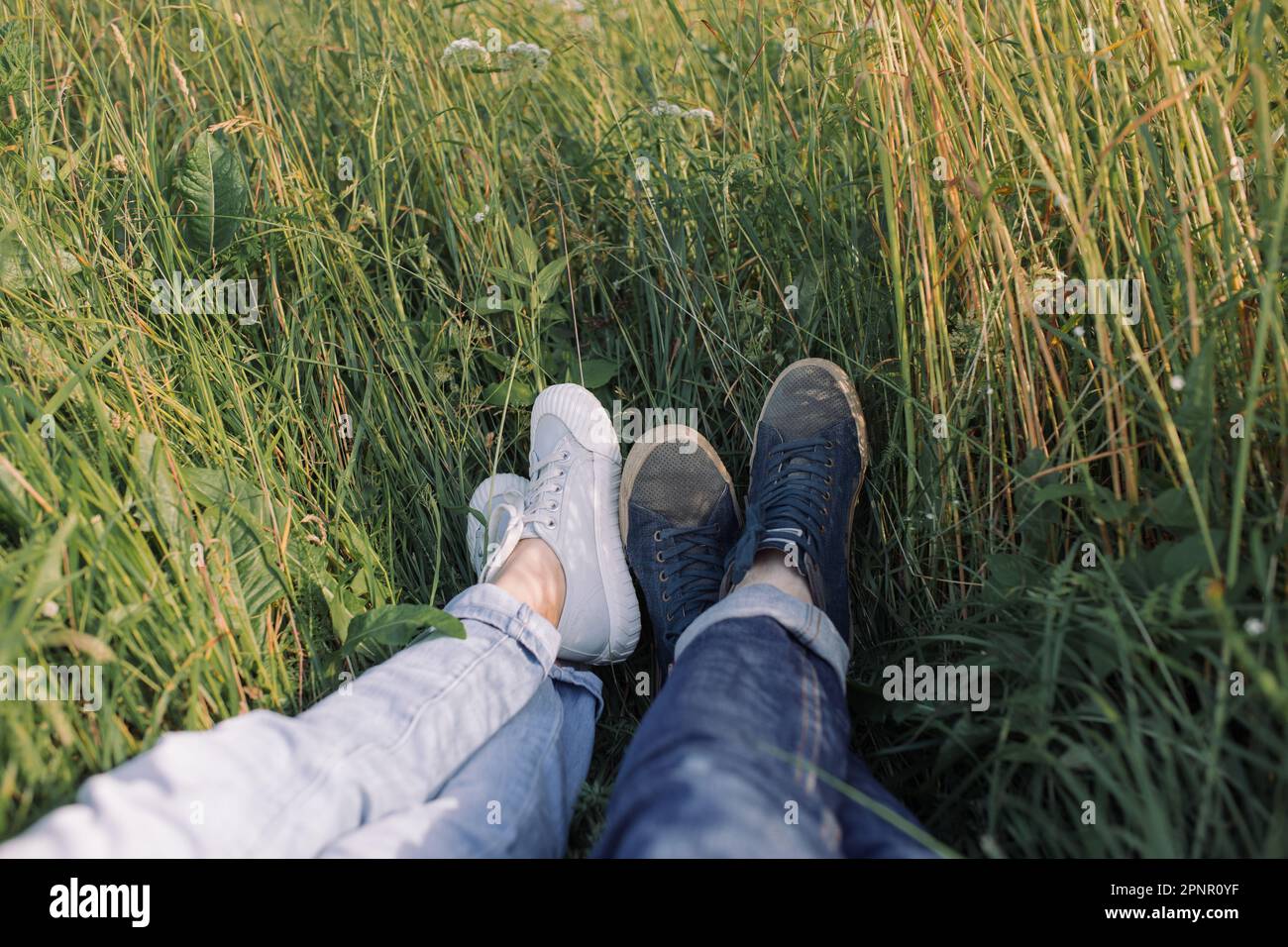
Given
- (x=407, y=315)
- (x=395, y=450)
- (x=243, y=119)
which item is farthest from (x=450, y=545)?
(x=243, y=119)

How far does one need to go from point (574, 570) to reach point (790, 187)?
2.57ft

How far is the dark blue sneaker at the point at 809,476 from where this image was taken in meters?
1.31

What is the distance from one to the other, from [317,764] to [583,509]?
2.44 feet

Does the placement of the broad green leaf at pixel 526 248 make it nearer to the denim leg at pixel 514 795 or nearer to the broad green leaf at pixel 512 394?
the broad green leaf at pixel 512 394

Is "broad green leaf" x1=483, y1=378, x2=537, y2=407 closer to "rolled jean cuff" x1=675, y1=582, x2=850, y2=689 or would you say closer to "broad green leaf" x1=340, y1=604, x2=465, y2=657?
"broad green leaf" x1=340, y1=604, x2=465, y2=657

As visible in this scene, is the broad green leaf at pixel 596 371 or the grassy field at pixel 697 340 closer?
the grassy field at pixel 697 340

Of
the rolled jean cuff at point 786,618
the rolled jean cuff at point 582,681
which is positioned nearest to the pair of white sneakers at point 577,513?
the rolled jean cuff at point 582,681

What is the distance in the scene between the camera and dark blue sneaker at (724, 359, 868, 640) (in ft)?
4.28

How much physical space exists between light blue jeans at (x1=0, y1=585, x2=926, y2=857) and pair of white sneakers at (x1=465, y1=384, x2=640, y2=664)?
0.23 m

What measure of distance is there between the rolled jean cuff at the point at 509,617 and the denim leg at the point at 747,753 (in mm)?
207

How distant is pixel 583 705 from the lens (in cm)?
123

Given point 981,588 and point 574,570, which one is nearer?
point 981,588

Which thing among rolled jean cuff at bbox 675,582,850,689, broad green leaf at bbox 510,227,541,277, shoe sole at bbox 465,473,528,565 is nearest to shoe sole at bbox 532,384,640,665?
shoe sole at bbox 465,473,528,565
